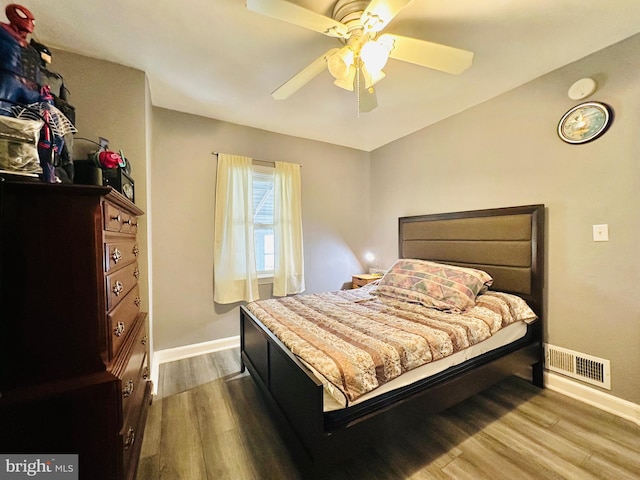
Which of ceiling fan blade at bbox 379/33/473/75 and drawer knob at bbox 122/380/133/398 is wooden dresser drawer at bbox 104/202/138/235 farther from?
ceiling fan blade at bbox 379/33/473/75

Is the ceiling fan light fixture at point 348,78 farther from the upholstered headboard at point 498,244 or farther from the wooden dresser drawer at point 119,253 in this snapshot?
the upholstered headboard at point 498,244

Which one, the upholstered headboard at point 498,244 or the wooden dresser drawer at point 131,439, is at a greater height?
the upholstered headboard at point 498,244

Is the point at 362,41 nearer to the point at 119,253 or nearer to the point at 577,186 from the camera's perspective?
the point at 119,253

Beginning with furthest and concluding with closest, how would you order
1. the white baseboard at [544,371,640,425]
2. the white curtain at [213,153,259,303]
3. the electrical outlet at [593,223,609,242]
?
the white curtain at [213,153,259,303], the electrical outlet at [593,223,609,242], the white baseboard at [544,371,640,425]

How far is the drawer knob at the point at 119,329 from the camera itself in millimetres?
1187

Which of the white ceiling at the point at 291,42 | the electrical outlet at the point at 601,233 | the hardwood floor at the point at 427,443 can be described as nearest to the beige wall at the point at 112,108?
the white ceiling at the point at 291,42

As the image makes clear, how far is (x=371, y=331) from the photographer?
65.2 inches

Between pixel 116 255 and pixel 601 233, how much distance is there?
3085 mm

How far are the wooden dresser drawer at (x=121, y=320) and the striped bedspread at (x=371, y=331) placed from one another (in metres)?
0.81

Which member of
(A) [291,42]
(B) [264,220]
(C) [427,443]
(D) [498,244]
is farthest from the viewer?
(B) [264,220]

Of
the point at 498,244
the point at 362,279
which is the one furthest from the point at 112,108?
the point at 498,244

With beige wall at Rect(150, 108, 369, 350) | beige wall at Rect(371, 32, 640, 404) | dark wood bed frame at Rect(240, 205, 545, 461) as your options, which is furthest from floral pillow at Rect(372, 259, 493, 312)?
beige wall at Rect(150, 108, 369, 350)

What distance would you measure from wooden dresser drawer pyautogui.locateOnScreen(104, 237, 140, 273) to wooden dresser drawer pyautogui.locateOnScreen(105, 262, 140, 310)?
35 millimetres

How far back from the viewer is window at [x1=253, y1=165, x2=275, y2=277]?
3.21 meters
